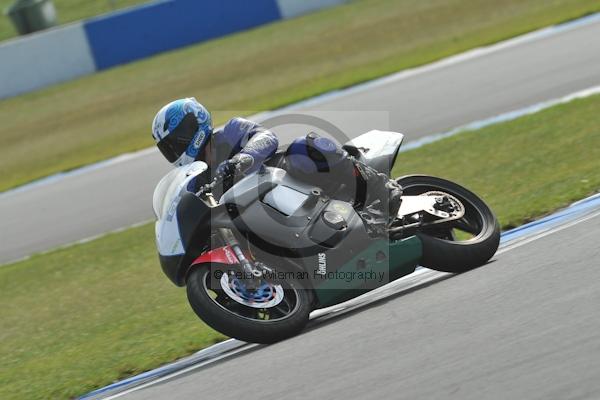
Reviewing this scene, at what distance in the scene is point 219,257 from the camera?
5.27 meters

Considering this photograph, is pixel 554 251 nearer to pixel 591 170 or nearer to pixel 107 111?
pixel 591 170

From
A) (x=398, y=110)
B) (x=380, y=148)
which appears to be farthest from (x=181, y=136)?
(x=398, y=110)

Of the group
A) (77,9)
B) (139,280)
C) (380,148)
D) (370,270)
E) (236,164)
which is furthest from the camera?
(77,9)

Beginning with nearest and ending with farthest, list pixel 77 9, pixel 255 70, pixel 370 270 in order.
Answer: pixel 370 270, pixel 255 70, pixel 77 9

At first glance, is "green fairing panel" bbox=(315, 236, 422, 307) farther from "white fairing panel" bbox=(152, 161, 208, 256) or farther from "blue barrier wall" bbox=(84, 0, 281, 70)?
"blue barrier wall" bbox=(84, 0, 281, 70)

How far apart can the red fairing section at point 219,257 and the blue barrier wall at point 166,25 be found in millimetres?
15593

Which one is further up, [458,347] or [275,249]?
[458,347]

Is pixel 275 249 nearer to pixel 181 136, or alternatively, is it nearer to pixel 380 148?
pixel 181 136

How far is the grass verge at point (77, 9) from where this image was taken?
23344 mm

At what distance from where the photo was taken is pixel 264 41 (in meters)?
19.8

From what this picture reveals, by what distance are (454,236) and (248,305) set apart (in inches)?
60.9

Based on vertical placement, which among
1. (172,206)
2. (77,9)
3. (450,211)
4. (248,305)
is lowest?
(77,9)

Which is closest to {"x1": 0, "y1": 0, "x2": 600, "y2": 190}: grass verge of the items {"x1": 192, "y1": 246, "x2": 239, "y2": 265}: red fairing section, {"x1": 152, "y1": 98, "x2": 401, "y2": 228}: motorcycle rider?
{"x1": 152, "y1": 98, "x2": 401, "y2": 228}: motorcycle rider

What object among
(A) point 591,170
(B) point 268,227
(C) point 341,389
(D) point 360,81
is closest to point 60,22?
(D) point 360,81
